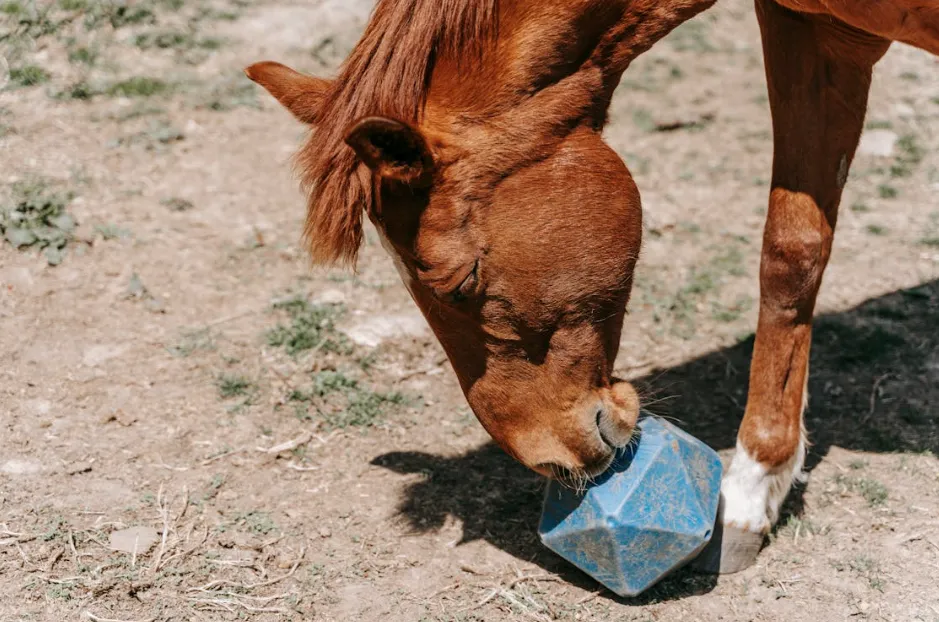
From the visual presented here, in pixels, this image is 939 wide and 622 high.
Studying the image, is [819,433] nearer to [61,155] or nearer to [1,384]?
[1,384]

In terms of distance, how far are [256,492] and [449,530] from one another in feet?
2.35

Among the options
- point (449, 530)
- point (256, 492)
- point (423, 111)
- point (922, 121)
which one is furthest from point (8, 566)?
point (922, 121)

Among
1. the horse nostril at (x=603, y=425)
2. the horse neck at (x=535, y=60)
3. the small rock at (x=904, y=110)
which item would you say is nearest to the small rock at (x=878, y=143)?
the small rock at (x=904, y=110)

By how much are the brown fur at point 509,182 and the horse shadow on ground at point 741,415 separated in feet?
2.09

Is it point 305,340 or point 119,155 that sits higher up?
point 119,155

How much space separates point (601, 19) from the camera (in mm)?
2963

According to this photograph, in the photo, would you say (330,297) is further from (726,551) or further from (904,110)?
(904,110)

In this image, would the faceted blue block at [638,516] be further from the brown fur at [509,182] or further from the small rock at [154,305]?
the small rock at [154,305]

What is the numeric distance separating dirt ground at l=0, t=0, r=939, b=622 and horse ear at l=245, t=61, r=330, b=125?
1.43m

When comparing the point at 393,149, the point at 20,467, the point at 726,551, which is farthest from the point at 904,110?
the point at 20,467

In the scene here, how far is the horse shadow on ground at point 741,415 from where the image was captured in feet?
11.5

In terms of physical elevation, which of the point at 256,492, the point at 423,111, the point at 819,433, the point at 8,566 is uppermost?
the point at 423,111

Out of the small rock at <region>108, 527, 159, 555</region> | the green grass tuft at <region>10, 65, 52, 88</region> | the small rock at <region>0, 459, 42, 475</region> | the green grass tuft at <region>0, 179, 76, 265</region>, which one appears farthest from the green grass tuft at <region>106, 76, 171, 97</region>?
the small rock at <region>108, 527, 159, 555</region>

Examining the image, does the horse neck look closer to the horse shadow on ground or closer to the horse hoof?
the horse shadow on ground
